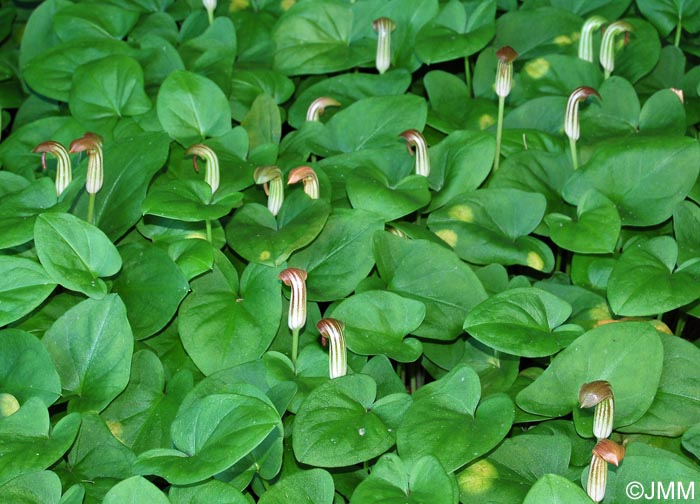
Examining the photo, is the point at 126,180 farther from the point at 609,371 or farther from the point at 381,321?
the point at 609,371

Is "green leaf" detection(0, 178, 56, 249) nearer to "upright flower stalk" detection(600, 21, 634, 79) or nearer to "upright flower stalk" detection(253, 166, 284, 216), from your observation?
"upright flower stalk" detection(253, 166, 284, 216)

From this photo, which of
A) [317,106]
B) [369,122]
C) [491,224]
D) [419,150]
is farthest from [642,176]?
[317,106]

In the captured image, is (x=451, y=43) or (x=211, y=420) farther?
(x=451, y=43)

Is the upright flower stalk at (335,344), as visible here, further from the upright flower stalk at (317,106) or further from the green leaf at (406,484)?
the upright flower stalk at (317,106)

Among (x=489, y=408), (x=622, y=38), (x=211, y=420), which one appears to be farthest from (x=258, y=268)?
(x=622, y=38)

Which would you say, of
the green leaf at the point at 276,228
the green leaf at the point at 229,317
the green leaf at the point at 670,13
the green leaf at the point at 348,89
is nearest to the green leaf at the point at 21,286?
the green leaf at the point at 229,317

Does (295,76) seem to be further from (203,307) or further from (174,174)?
(203,307)
